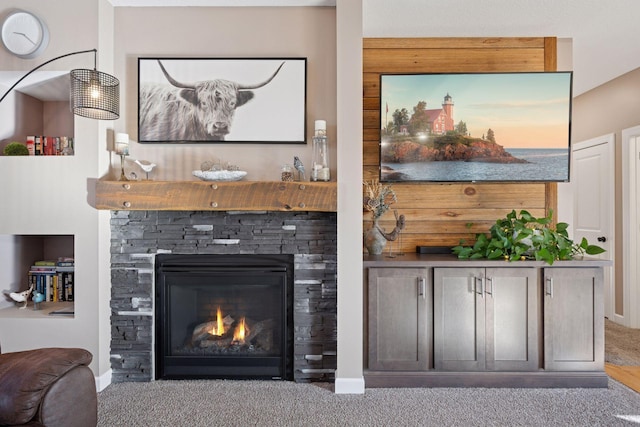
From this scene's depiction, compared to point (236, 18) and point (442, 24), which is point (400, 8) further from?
point (236, 18)

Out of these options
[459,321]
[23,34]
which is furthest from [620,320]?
[23,34]

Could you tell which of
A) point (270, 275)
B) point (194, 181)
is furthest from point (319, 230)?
point (194, 181)

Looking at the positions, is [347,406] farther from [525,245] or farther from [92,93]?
[92,93]

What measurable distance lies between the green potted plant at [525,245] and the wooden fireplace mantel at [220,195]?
45.4 inches

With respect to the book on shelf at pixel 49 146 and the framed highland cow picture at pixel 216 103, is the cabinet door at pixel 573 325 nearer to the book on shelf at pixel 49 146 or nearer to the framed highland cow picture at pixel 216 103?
the framed highland cow picture at pixel 216 103

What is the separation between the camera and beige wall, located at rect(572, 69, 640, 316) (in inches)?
154

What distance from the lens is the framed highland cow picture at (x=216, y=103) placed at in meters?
2.76

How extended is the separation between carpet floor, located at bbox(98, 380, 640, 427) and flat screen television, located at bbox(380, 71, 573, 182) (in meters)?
1.55

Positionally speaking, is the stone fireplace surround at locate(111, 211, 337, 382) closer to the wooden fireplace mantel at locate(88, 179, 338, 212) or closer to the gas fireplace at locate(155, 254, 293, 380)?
the gas fireplace at locate(155, 254, 293, 380)

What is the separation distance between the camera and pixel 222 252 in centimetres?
274

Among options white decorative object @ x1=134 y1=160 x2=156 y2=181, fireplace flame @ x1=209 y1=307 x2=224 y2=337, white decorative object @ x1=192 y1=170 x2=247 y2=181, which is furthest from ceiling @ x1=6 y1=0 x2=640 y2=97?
fireplace flame @ x1=209 y1=307 x2=224 y2=337

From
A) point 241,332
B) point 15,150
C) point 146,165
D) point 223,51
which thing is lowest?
point 241,332

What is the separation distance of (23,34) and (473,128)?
3.28 m

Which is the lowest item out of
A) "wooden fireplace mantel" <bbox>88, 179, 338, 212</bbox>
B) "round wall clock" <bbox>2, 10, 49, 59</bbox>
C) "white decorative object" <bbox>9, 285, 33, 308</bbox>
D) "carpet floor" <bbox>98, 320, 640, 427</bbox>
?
"carpet floor" <bbox>98, 320, 640, 427</bbox>
